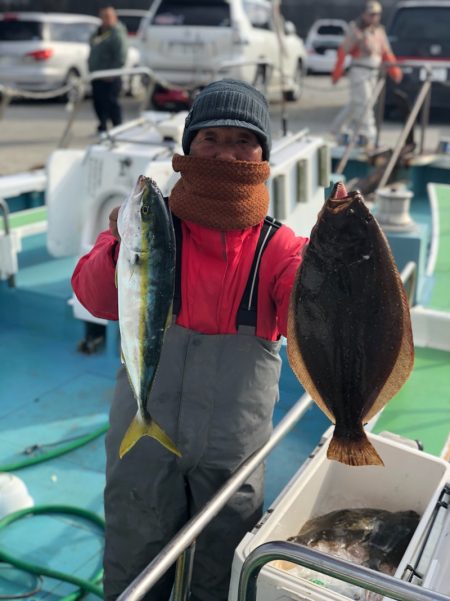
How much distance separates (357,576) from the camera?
1879 mm

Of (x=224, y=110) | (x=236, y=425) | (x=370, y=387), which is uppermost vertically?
(x=224, y=110)

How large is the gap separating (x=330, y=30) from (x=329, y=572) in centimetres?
2704

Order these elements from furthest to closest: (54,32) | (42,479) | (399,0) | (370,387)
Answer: (399,0)
(54,32)
(42,479)
(370,387)

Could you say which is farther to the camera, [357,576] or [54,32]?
[54,32]

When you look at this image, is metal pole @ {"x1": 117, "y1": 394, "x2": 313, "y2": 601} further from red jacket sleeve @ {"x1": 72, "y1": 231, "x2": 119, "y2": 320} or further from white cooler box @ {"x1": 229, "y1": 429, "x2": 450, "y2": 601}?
red jacket sleeve @ {"x1": 72, "y1": 231, "x2": 119, "y2": 320}

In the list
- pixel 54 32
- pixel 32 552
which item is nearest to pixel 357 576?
pixel 32 552

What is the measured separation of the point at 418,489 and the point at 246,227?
136cm

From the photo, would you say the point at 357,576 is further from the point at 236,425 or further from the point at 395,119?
the point at 395,119

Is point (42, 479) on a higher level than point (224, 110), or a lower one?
lower

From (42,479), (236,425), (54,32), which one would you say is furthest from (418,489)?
(54,32)

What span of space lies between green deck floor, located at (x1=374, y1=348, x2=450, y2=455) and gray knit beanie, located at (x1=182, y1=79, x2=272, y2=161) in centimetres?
213

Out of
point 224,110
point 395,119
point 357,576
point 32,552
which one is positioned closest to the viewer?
point 357,576

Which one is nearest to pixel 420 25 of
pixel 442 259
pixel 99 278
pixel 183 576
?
pixel 442 259

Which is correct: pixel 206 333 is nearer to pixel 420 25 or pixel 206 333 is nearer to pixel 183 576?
pixel 183 576
